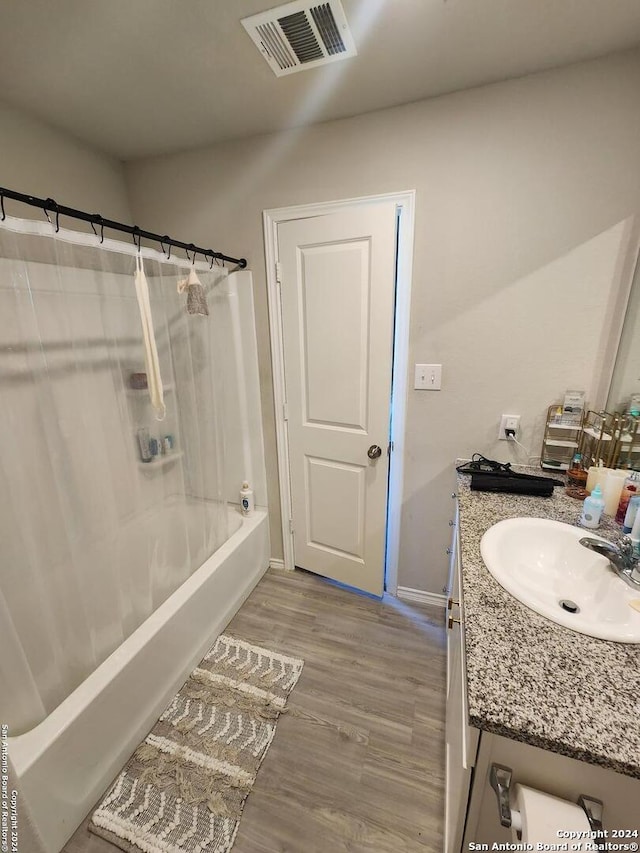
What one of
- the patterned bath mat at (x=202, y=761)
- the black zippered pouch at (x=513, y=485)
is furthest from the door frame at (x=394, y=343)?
the patterned bath mat at (x=202, y=761)

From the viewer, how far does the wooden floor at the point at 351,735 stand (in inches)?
41.7

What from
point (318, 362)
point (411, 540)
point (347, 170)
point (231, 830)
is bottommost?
point (231, 830)

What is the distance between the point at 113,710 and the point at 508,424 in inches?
73.8

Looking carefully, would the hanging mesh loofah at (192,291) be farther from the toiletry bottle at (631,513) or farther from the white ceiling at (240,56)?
the toiletry bottle at (631,513)

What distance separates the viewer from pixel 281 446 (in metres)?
2.01

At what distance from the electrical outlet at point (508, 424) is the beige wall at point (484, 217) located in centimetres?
3

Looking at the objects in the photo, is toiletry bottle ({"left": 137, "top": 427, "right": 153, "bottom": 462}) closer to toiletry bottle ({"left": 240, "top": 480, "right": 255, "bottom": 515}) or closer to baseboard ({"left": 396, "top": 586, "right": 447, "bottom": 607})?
toiletry bottle ({"left": 240, "top": 480, "right": 255, "bottom": 515})

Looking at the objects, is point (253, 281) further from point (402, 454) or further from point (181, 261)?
point (402, 454)

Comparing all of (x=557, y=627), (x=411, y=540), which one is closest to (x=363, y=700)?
(x=411, y=540)

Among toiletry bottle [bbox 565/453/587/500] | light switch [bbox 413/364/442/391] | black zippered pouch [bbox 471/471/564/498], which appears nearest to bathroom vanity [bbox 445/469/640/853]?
black zippered pouch [bbox 471/471/564/498]

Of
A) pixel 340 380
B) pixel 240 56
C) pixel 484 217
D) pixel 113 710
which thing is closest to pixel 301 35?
pixel 240 56

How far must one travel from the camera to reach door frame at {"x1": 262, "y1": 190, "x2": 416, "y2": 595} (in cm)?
155

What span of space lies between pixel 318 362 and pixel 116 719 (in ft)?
5.37

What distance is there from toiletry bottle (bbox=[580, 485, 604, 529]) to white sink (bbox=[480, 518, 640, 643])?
43 mm
